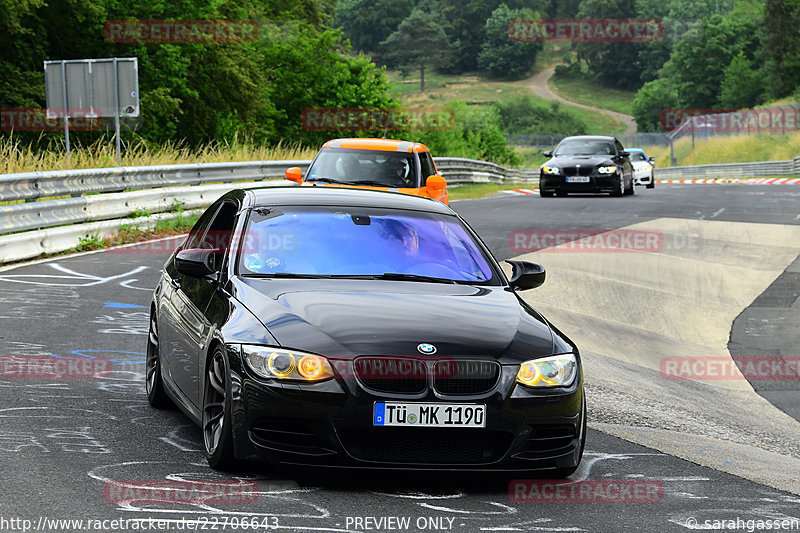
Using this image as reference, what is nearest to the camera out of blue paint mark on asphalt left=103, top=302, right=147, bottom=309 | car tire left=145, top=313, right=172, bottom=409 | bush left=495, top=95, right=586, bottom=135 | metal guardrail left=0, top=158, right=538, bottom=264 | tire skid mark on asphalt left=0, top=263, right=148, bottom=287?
car tire left=145, top=313, right=172, bottom=409

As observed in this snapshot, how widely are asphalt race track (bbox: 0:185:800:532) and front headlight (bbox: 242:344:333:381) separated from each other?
0.52 meters

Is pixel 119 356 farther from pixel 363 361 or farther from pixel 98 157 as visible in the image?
pixel 98 157

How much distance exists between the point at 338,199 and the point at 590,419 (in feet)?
6.88

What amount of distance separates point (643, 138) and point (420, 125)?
87.6 feet

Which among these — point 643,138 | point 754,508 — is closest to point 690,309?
point 754,508

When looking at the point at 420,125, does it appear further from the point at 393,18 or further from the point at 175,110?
the point at 393,18

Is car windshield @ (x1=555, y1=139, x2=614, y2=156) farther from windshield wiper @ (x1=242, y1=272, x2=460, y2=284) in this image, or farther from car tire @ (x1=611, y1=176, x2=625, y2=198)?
windshield wiper @ (x1=242, y1=272, x2=460, y2=284)

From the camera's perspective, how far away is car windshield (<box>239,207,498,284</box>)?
649cm

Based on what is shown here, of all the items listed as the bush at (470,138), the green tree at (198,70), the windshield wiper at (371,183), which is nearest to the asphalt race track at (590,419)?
the windshield wiper at (371,183)

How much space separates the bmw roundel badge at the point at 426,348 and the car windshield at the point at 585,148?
80.2ft

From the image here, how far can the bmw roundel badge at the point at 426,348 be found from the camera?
17.7 ft

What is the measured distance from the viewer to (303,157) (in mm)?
29859

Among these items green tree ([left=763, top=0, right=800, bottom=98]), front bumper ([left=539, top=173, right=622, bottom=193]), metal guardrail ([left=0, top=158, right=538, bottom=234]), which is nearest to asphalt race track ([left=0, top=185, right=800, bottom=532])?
metal guardrail ([left=0, top=158, right=538, bottom=234])

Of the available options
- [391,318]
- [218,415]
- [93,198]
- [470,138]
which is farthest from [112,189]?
[470,138]
